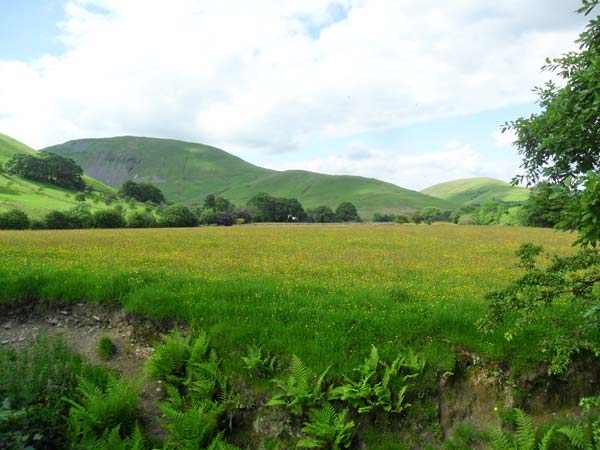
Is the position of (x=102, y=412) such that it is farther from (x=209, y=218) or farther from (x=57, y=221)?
(x=209, y=218)

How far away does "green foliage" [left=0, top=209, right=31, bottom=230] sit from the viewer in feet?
188

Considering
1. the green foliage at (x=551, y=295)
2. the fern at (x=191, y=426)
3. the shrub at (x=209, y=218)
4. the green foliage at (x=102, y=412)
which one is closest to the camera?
the green foliage at (x=551, y=295)

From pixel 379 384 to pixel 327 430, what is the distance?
156cm

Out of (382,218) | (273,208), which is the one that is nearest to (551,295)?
(273,208)

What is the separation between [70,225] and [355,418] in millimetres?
70995

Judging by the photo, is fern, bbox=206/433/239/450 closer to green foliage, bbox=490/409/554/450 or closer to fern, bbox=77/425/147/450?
fern, bbox=77/425/147/450

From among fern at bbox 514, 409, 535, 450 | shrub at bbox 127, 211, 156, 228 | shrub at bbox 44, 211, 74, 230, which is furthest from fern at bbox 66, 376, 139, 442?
shrub at bbox 127, 211, 156, 228

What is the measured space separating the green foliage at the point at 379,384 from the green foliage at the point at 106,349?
7328 millimetres

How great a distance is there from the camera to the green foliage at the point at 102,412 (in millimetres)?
8359

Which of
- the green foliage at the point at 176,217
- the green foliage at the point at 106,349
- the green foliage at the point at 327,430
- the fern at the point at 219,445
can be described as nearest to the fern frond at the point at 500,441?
the green foliage at the point at 327,430

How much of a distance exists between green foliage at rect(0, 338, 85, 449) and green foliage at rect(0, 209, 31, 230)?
199 feet

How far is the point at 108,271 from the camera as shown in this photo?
16000 mm

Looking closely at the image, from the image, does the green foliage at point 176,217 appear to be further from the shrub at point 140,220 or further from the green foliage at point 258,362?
the green foliage at point 258,362

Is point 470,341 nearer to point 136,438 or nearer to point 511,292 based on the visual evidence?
point 511,292
